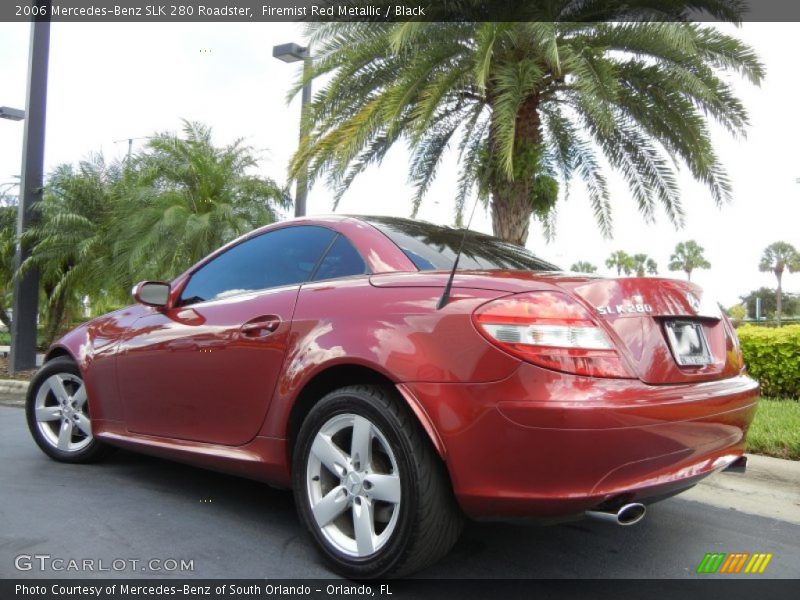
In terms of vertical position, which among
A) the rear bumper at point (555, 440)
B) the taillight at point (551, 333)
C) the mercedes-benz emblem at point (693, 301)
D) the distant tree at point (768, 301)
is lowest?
the distant tree at point (768, 301)

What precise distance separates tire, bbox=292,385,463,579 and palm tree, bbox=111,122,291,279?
826cm

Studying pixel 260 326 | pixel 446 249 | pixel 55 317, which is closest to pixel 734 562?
pixel 446 249

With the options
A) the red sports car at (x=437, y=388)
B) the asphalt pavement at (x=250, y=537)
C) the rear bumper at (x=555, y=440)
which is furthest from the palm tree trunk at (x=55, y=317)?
the rear bumper at (x=555, y=440)

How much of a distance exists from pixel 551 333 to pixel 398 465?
27.3 inches

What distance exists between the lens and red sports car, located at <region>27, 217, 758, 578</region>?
2205 mm

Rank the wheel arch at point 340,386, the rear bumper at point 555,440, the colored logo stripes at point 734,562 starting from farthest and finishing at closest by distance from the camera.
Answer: the colored logo stripes at point 734,562
the wheel arch at point 340,386
the rear bumper at point 555,440

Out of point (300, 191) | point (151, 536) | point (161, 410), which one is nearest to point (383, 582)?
point (151, 536)

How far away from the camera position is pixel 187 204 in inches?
436

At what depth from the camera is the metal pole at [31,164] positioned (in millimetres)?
10219

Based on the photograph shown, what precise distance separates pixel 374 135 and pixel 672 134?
377 centimetres

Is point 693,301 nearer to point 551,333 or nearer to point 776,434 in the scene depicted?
point 551,333

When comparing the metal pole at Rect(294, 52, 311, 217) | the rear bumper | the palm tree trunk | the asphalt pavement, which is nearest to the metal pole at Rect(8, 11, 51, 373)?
the palm tree trunk

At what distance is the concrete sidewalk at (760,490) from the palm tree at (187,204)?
8.16m

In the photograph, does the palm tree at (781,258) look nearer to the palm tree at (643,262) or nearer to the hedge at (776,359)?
the palm tree at (643,262)
